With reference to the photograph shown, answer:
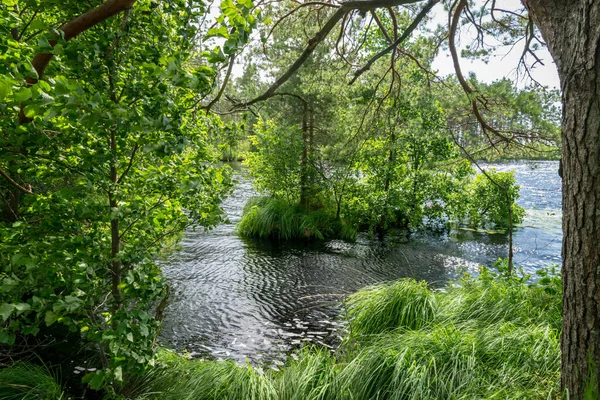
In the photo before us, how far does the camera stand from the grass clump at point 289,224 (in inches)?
362

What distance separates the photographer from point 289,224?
30.0 ft

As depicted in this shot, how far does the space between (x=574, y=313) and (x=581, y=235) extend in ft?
1.29

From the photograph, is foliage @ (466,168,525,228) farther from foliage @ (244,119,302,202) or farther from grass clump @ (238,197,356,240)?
foliage @ (244,119,302,202)

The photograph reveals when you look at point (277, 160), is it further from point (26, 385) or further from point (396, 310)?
point (26, 385)

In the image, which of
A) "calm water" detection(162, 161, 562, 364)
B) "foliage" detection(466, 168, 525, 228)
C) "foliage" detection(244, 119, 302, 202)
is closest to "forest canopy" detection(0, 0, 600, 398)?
"calm water" detection(162, 161, 562, 364)

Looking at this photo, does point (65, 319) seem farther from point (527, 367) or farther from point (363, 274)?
point (363, 274)

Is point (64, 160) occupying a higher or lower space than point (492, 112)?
lower

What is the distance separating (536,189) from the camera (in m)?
16.6

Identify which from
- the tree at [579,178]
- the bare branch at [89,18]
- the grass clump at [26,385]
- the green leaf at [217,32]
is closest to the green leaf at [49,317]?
the bare branch at [89,18]

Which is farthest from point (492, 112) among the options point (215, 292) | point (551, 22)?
point (215, 292)

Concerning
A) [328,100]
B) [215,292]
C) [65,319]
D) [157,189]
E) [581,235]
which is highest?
[328,100]

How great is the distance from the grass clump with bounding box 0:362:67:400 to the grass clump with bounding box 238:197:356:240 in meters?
6.54

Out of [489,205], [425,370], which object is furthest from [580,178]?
[489,205]

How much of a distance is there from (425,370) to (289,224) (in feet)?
22.1
